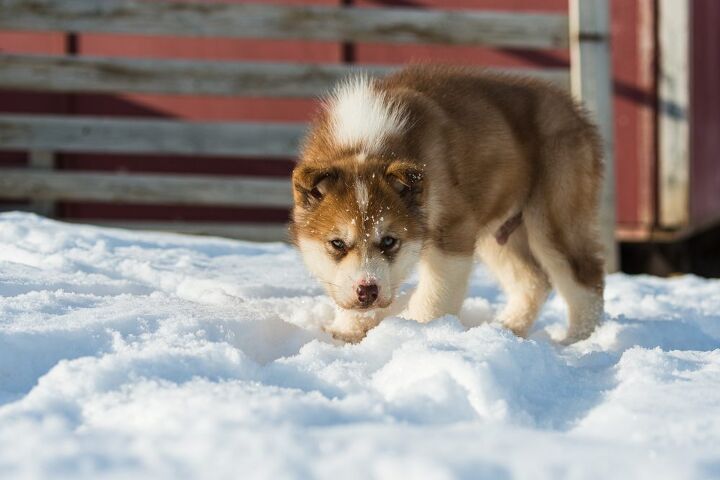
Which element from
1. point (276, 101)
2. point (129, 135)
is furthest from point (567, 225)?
point (276, 101)

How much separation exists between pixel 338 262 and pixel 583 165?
1.53m

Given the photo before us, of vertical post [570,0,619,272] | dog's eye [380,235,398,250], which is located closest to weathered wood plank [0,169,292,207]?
vertical post [570,0,619,272]

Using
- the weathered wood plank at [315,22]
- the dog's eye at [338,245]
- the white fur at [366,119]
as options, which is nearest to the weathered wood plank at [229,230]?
the weathered wood plank at [315,22]

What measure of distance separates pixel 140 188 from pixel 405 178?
15.7 ft

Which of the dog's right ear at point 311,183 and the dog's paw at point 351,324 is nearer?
the dog's right ear at point 311,183

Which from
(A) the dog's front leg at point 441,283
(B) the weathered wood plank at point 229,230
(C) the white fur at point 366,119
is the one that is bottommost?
(B) the weathered wood plank at point 229,230

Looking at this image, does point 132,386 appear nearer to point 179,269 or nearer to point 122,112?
point 179,269

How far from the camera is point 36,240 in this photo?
16.9ft

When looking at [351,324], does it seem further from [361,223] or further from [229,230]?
[229,230]

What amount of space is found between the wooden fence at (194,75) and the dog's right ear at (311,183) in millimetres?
3938

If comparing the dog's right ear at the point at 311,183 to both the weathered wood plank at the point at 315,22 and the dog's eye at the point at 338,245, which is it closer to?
the dog's eye at the point at 338,245

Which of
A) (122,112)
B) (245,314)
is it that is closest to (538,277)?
(245,314)

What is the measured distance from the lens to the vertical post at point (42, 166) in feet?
27.9

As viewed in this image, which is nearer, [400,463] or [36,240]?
[400,463]
